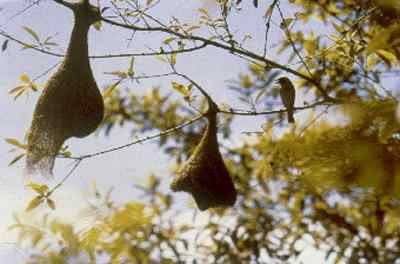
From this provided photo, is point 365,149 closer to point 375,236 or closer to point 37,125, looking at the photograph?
point 37,125

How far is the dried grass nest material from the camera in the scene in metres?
2.37

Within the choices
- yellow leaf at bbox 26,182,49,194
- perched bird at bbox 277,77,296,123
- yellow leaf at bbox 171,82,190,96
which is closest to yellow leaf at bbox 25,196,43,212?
yellow leaf at bbox 26,182,49,194

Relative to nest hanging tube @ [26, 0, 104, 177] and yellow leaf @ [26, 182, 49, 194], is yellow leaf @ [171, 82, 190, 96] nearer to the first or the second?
nest hanging tube @ [26, 0, 104, 177]

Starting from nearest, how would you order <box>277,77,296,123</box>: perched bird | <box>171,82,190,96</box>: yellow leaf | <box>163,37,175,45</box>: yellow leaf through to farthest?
<box>277,77,296,123</box>: perched bird
<box>163,37,175,45</box>: yellow leaf
<box>171,82,190,96</box>: yellow leaf

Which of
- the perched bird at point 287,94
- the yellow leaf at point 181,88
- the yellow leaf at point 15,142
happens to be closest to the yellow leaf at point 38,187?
the yellow leaf at point 15,142

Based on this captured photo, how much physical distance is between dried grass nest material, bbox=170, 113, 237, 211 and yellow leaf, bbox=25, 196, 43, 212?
55cm

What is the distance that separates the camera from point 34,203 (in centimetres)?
231

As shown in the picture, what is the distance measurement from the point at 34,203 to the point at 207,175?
0.69 m

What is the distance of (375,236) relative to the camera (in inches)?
92.0

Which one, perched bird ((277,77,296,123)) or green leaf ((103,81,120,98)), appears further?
green leaf ((103,81,120,98))

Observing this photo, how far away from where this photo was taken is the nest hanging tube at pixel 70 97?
2.03m

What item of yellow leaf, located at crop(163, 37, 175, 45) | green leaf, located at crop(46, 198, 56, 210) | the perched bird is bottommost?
green leaf, located at crop(46, 198, 56, 210)

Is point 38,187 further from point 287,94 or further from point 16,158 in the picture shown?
A: point 287,94

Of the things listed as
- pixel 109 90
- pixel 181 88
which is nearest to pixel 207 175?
pixel 181 88
